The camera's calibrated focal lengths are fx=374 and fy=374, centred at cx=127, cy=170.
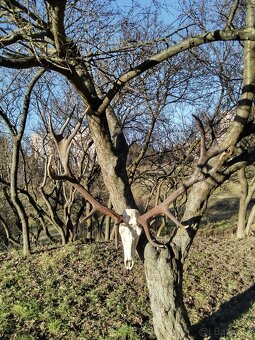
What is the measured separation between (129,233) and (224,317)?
7.65ft

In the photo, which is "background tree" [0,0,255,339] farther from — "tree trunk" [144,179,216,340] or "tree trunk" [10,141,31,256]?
"tree trunk" [10,141,31,256]

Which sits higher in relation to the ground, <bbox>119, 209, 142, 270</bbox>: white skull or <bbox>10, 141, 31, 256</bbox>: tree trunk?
<bbox>10, 141, 31, 256</bbox>: tree trunk

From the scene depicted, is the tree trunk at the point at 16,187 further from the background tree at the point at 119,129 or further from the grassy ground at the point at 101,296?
the background tree at the point at 119,129

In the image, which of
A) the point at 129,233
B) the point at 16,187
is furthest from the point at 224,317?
the point at 16,187

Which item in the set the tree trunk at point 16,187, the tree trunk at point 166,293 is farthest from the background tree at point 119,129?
the tree trunk at point 16,187

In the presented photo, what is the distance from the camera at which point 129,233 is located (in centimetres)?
370

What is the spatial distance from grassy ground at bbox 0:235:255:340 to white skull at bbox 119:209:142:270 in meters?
1.29

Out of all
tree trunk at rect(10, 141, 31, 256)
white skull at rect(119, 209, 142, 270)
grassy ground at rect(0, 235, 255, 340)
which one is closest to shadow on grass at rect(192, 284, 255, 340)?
grassy ground at rect(0, 235, 255, 340)

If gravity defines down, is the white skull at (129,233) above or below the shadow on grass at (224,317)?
above


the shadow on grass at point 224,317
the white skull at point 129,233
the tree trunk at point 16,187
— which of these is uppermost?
the tree trunk at point 16,187

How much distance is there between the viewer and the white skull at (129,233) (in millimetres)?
3693

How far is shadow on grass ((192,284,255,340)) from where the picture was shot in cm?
Answer: 462

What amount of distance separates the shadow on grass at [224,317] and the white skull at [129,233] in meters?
1.33

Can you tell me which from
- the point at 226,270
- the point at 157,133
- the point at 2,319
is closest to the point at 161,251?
the point at 2,319
